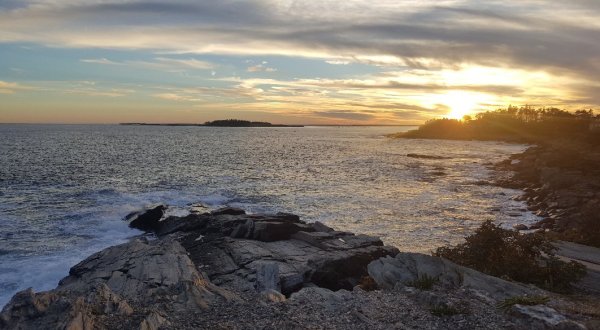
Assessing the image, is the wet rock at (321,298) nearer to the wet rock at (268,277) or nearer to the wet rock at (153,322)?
the wet rock at (153,322)

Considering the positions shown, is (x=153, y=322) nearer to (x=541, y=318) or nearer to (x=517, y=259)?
(x=541, y=318)

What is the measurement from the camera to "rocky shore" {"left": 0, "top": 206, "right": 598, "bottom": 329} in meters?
11.5

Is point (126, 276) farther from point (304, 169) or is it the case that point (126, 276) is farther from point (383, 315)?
point (304, 169)

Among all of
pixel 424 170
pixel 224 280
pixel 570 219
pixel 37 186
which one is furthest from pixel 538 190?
pixel 37 186

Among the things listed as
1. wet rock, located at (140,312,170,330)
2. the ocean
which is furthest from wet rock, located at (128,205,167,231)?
wet rock, located at (140,312,170,330)

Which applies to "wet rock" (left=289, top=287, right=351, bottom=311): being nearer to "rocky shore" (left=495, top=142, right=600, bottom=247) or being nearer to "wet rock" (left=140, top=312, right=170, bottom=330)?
"wet rock" (left=140, top=312, right=170, bottom=330)

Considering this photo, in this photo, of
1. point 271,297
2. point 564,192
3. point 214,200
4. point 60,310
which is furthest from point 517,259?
point 214,200

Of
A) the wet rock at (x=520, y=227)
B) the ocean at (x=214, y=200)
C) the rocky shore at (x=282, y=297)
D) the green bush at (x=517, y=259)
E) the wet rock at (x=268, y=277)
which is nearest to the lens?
the rocky shore at (x=282, y=297)

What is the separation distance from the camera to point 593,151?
6681 cm

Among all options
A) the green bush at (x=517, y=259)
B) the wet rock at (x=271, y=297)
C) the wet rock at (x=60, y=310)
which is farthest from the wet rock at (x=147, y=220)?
the green bush at (x=517, y=259)

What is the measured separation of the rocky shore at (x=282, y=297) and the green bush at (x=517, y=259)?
1.94 meters

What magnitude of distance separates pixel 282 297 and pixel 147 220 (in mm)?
23179

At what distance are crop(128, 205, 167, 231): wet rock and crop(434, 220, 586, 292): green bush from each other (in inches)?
899

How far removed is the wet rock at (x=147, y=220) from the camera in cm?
3407
